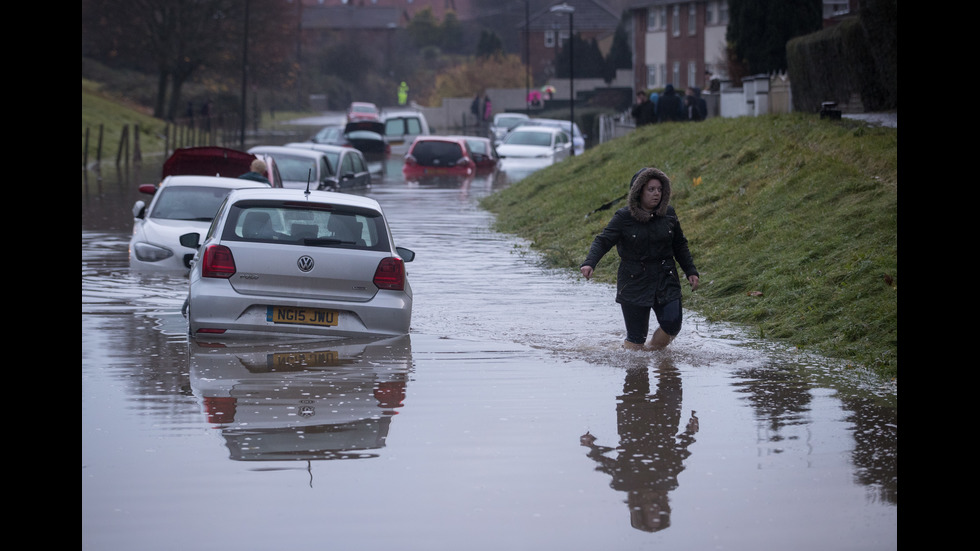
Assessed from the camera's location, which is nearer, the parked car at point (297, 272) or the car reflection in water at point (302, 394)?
the car reflection in water at point (302, 394)

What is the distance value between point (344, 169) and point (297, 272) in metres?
15.6

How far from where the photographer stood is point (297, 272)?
1103 cm

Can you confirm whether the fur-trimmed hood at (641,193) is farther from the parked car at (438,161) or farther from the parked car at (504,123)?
the parked car at (504,123)

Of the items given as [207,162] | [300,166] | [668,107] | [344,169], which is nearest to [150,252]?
[207,162]

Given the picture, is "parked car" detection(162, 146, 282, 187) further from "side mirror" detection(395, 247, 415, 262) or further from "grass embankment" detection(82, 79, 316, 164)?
"grass embankment" detection(82, 79, 316, 164)

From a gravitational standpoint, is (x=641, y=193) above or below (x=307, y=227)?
above

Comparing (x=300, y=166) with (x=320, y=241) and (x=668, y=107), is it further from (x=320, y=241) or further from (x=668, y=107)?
(x=668, y=107)

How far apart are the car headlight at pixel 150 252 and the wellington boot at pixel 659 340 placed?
A: 7305 millimetres

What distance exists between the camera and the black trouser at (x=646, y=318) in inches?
420

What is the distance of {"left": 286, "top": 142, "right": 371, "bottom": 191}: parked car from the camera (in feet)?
75.1

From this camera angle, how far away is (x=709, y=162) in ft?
73.4

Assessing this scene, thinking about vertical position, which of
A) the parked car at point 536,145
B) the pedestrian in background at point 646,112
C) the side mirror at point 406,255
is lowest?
the side mirror at point 406,255

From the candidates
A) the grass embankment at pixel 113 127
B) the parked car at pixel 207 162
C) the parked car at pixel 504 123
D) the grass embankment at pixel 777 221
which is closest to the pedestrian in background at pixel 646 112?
the grass embankment at pixel 777 221
